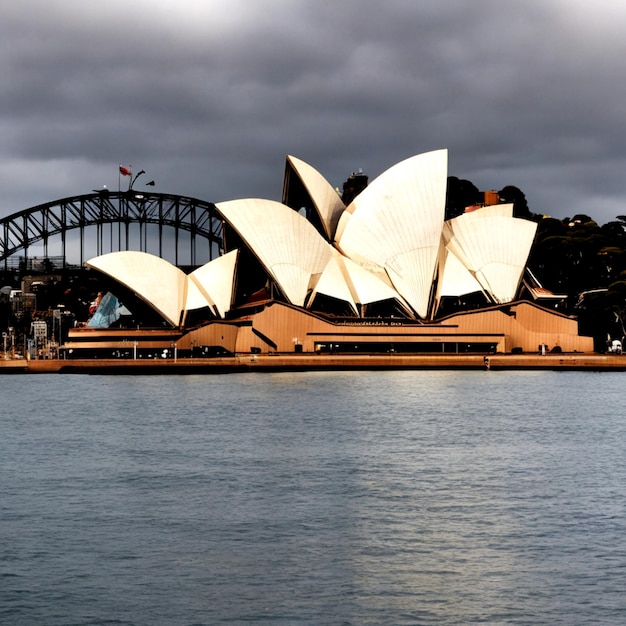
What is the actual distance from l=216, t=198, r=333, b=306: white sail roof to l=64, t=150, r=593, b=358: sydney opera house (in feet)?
0.36

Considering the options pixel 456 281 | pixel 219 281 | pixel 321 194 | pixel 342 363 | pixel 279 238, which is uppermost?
pixel 321 194

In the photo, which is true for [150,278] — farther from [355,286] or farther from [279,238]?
[355,286]

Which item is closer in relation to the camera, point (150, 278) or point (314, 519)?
point (314, 519)

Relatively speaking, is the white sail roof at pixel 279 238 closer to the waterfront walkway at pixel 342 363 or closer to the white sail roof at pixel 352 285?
the white sail roof at pixel 352 285

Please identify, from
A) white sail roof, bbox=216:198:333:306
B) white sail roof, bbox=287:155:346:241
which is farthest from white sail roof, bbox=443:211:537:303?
white sail roof, bbox=216:198:333:306

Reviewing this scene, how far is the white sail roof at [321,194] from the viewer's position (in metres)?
107

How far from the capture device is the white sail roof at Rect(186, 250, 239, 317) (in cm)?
10944

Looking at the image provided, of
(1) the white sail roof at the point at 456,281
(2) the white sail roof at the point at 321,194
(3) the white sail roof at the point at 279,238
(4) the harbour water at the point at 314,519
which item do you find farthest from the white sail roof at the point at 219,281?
(4) the harbour water at the point at 314,519

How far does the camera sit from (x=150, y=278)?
10675 centimetres

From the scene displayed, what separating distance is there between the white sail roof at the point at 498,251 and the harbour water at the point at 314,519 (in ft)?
170

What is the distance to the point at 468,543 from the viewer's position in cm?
2459

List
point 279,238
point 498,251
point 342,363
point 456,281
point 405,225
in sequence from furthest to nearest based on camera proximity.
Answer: point 498,251, point 456,281, point 279,238, point 405,225, point 342,363

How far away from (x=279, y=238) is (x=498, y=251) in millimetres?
21299

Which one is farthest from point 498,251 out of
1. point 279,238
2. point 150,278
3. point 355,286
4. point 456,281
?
point 150,278
